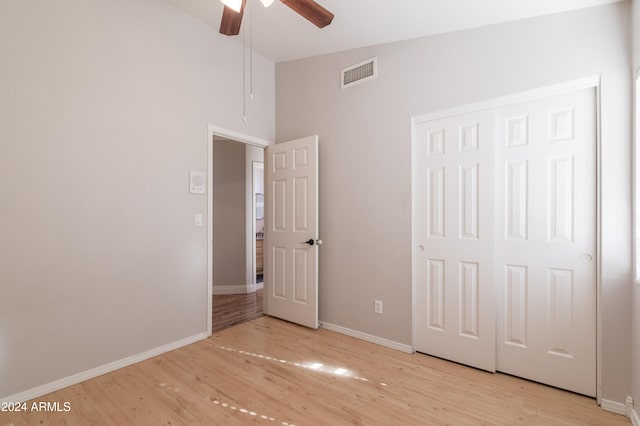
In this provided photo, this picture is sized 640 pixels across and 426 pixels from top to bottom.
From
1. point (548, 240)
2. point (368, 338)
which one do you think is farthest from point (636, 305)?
point (368, 338)

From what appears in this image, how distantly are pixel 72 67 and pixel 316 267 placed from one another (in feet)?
8.56

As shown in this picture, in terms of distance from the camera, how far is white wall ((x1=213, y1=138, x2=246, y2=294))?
4797mm

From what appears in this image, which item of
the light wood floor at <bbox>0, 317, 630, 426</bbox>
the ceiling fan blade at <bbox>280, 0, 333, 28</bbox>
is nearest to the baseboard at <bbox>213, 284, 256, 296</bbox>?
the light wood floor at <bbox>0, 317, 630, 426</bbox>

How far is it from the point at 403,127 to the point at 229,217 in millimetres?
3129

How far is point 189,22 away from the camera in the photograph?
2875 millimetres

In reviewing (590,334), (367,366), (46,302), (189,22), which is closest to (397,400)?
(367,366)

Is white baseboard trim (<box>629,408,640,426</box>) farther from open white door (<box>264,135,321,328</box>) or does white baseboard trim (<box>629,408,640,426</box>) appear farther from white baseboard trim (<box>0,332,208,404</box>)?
white baseboard trim (<box>0,332,208,404</box>)

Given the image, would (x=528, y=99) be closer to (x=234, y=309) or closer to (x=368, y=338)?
(x=368, y=338)

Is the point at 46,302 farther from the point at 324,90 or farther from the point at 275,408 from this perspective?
the point at 324,90

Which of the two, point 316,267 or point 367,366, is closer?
point 367,366

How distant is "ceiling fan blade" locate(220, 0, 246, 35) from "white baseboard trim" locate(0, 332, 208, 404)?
2.55 metres

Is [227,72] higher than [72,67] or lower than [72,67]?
higher

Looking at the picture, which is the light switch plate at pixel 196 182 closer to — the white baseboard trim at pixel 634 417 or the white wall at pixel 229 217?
the white wall at pixel 229 217

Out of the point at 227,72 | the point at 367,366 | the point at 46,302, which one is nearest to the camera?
the point at 46,302
